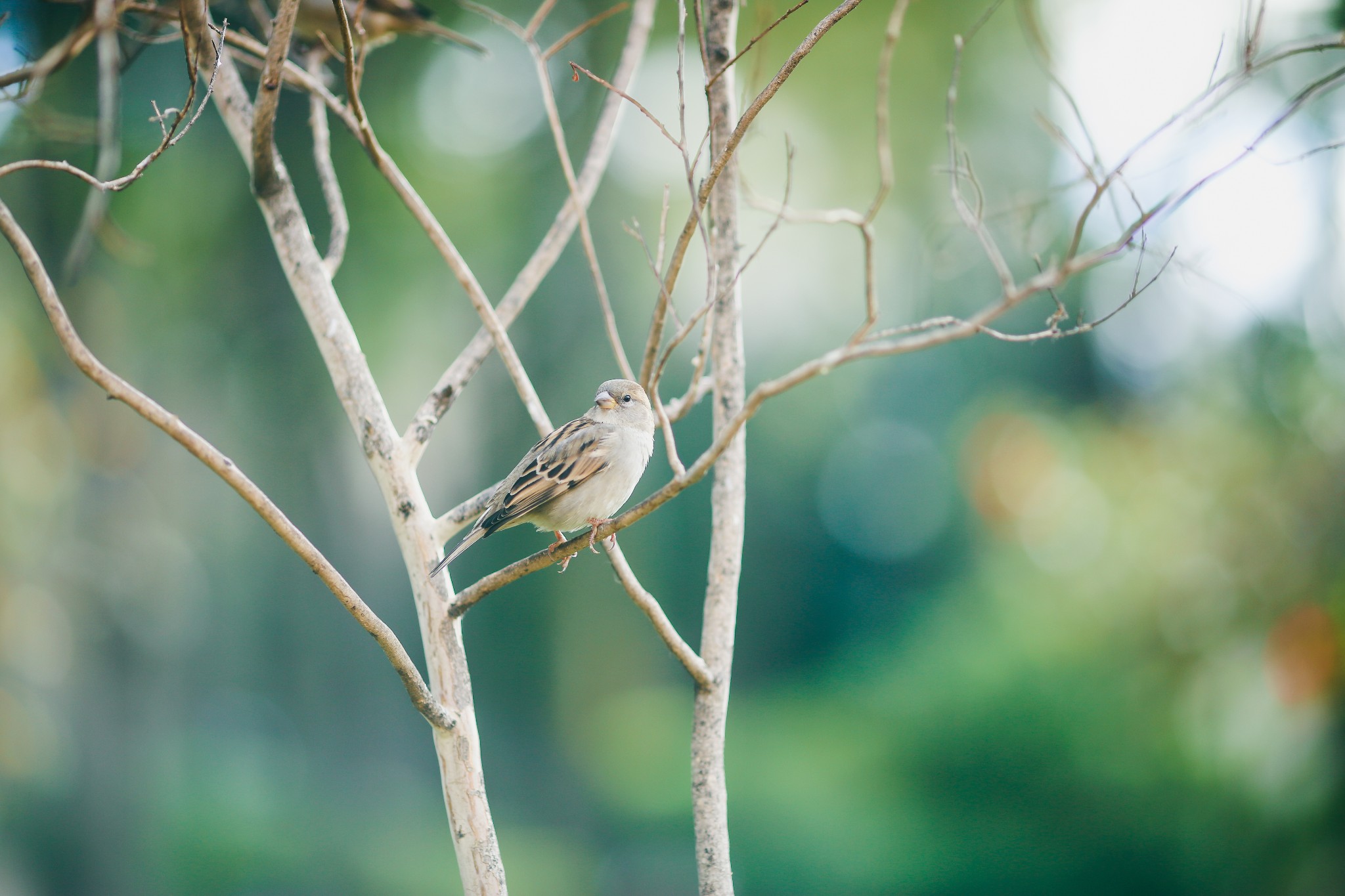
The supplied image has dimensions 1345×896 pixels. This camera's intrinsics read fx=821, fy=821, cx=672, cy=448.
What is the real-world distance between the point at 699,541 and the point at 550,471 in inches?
368

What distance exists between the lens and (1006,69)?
1057 centimetres

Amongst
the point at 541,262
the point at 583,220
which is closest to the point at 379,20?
the point at 541,262

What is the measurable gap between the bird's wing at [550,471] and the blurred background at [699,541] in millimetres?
1451

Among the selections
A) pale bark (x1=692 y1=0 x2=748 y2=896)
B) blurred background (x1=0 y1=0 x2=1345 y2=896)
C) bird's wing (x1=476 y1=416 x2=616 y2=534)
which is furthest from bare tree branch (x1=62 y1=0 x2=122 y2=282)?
pale bark (x1=692 y1=0 x2=748 y2=896)

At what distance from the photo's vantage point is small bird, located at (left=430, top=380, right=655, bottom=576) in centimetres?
266

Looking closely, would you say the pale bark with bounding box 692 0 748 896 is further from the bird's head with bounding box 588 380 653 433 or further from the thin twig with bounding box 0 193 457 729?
the thin twig with bounding box 0 193 457 729

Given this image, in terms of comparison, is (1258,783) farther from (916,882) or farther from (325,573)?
(325,573)

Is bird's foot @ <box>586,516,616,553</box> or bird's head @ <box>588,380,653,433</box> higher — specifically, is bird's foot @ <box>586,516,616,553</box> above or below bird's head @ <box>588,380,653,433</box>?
below

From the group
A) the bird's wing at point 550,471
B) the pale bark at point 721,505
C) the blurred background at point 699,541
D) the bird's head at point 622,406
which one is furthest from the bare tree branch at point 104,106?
the pale bark at point 721,505

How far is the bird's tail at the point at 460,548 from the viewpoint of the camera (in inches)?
86.2

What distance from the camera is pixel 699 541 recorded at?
39.2 ft

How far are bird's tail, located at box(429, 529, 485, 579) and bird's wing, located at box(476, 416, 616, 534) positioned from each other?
1.6 inches

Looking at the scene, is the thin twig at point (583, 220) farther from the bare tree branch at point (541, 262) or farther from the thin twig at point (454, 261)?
the thin twig at point (454, 261)

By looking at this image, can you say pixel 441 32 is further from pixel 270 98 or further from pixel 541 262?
pixel 270 98
